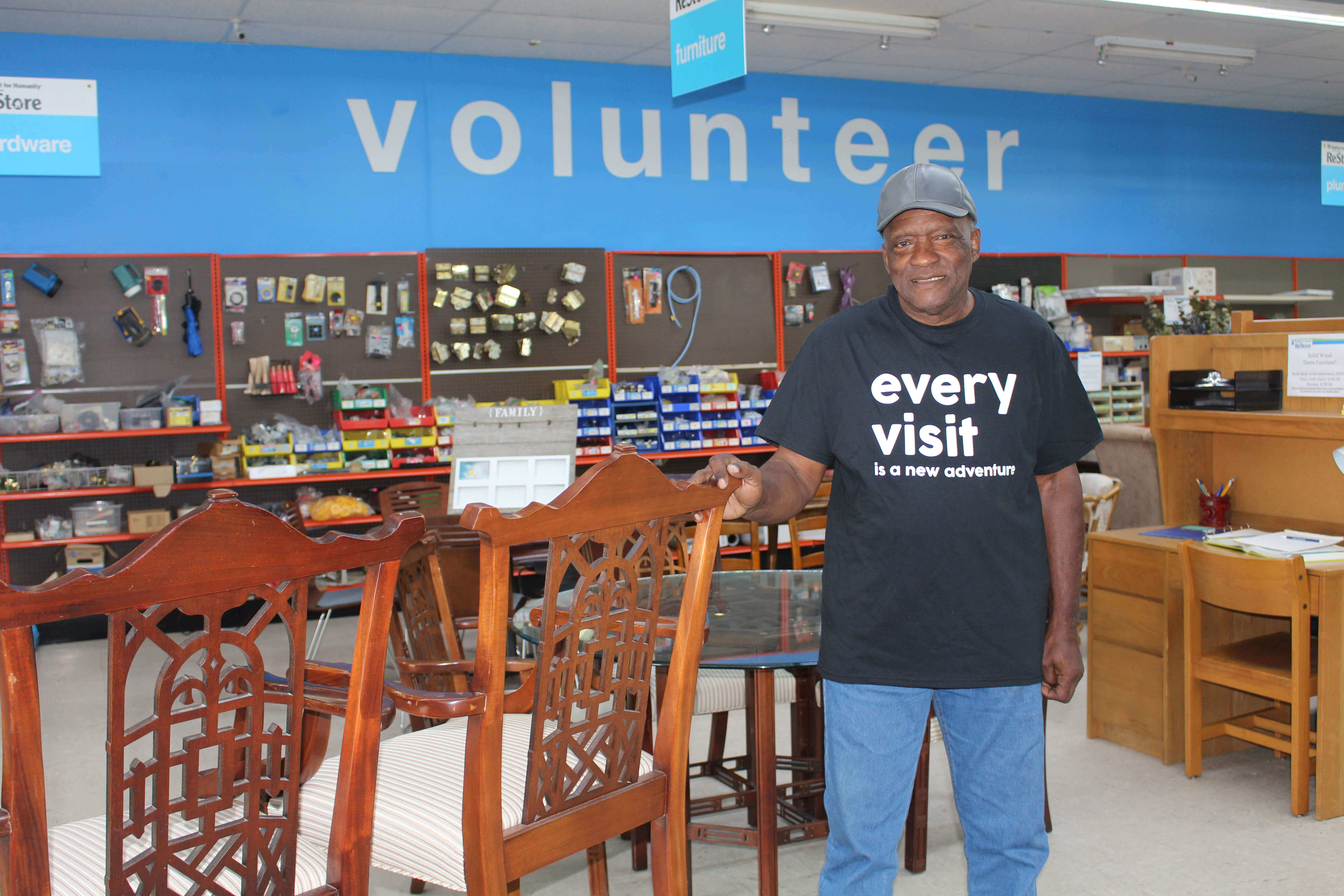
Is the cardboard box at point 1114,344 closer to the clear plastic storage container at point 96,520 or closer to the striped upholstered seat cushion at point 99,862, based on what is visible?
the clear plastic storage container at point 96,520

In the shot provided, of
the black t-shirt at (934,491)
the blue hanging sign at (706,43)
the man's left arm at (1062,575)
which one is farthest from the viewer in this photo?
the blue hanging sign at (706,43)

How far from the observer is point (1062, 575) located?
75.2 inches

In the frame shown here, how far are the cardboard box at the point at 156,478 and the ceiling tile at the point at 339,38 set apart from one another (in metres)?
2.53

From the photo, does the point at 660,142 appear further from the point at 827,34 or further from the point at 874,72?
the point at 874,72

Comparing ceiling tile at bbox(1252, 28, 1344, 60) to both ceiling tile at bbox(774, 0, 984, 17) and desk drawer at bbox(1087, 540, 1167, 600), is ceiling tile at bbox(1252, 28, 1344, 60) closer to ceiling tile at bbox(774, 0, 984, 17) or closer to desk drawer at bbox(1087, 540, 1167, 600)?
ceiling tile at bbox(774, 0, 984, 17)

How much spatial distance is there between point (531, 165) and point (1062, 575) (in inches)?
218

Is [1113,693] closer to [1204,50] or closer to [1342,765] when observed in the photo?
[1342,765]

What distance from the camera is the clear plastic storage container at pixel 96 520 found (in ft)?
18.3

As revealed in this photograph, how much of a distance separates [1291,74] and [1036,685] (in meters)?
8.17

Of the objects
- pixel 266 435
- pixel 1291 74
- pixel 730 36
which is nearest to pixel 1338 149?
pixel 1291 74

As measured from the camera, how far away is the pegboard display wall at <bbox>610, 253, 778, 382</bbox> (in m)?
6.82

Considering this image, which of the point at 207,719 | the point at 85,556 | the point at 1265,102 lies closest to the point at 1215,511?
the point at 207,719

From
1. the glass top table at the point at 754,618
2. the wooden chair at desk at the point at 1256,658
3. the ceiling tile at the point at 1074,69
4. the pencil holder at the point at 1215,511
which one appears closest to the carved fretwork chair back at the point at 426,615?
the glass top table at the point at 754,618

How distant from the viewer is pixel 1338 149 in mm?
7930
